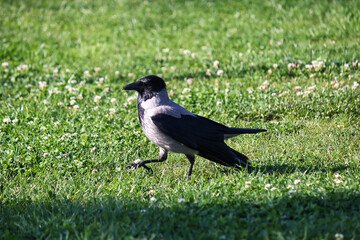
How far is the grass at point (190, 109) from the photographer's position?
3.39m

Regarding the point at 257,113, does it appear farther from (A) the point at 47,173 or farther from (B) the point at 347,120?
(A) the point at 47,173

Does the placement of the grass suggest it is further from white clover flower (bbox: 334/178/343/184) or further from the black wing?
the black wing

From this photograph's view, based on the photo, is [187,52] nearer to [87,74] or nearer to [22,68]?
[87,74]

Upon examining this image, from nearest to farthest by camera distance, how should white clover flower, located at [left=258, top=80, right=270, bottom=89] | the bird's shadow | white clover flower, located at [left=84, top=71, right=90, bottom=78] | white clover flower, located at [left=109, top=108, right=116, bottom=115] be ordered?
1. the bird's shadow
2. white clover flower, located at [left=109, top=108, right=116, bottom=115]
3. white clover flower, located at [left=258, top=80, right=270, bottom=89]
4. white clover flower, located at [left=84, top=71, right=90, bottom=78]

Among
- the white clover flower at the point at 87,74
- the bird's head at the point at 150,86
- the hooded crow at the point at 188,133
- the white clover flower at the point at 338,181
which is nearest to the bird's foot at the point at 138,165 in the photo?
the hooded crow at the point at 188,133

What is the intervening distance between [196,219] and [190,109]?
9.48 feet

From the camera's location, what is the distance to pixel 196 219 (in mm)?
3320

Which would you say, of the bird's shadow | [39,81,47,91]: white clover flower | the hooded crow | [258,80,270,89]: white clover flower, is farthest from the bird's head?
[39,81,47,91]: white clover flower

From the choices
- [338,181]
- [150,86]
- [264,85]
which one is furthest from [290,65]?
[338,181]

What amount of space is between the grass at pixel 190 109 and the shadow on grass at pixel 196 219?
0.01m

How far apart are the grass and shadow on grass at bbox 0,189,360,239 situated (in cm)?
1

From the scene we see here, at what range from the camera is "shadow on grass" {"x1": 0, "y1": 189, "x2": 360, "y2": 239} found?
122 inches

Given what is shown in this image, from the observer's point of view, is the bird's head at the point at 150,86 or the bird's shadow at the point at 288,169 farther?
the bird's head at the point at 150,86

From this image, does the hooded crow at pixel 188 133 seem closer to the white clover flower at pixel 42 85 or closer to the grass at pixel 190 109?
the grass at pixel 190 109
